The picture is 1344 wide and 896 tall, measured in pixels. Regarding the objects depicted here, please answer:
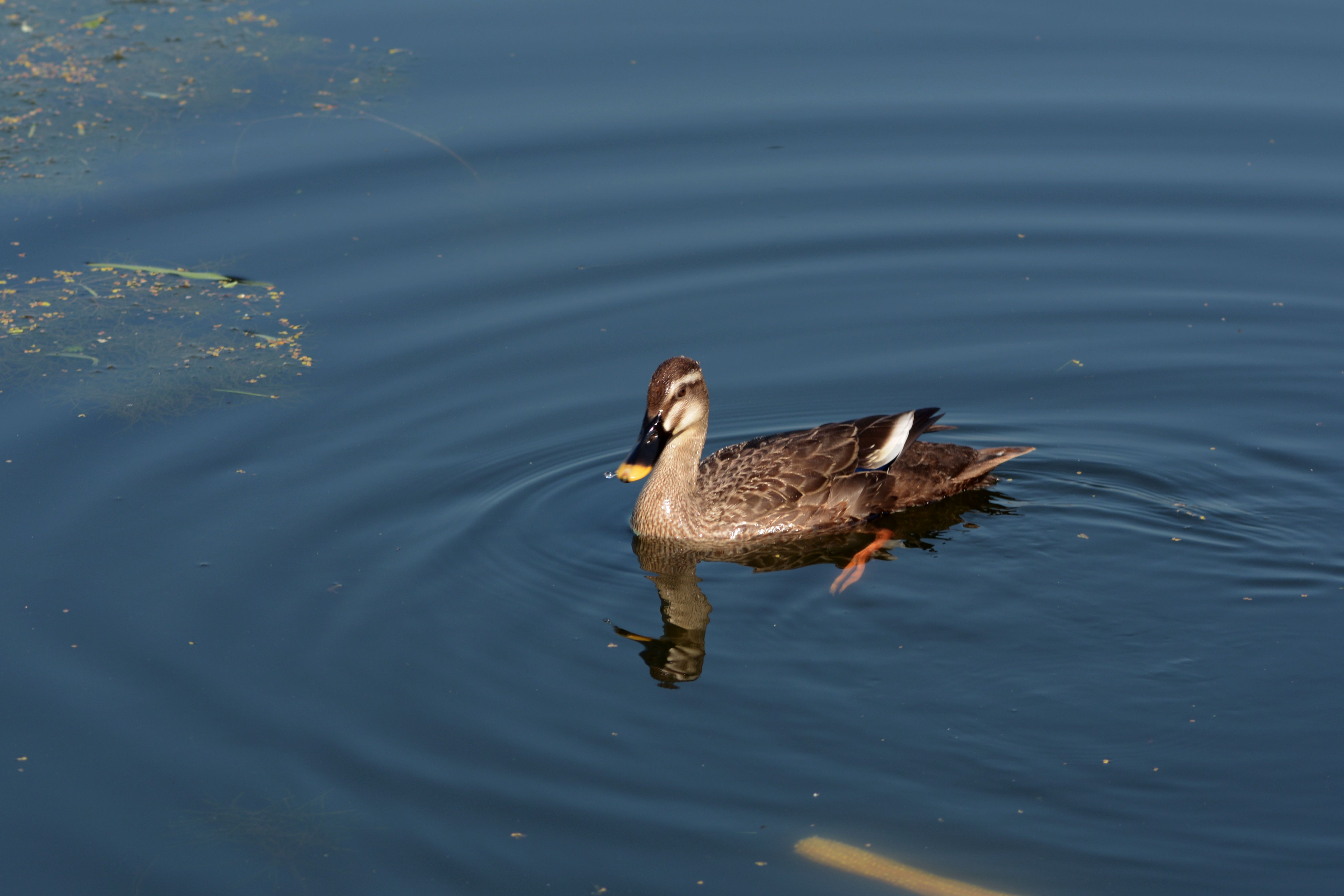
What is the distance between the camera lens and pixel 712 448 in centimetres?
934

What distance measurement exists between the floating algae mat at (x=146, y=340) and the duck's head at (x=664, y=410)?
2832mm

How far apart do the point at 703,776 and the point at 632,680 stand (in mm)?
870

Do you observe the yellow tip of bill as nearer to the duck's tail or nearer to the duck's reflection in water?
the duck's reflection in water

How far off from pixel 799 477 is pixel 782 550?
445 mm

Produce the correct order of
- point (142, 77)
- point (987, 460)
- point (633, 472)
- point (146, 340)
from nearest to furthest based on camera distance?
point (633, 472) → point (987, 460) → point (146, 340) → point (142, 77)

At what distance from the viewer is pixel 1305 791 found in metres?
5.73

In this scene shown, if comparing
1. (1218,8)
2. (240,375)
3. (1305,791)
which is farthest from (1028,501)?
(1218,8)

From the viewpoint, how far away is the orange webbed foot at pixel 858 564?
761 cm

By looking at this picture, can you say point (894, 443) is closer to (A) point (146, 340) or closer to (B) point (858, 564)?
(B) point (858, 564)

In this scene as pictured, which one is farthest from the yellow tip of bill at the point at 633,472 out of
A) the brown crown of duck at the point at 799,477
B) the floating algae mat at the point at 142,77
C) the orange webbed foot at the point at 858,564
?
the floating algae mat at the point at 142,77

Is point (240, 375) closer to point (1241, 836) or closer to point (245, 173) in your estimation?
point (245, 173)

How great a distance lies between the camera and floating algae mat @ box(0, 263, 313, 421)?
9242 millimetres

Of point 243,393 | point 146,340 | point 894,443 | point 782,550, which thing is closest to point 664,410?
point 782,550

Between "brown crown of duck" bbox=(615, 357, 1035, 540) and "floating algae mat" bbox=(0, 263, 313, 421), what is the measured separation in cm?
288
